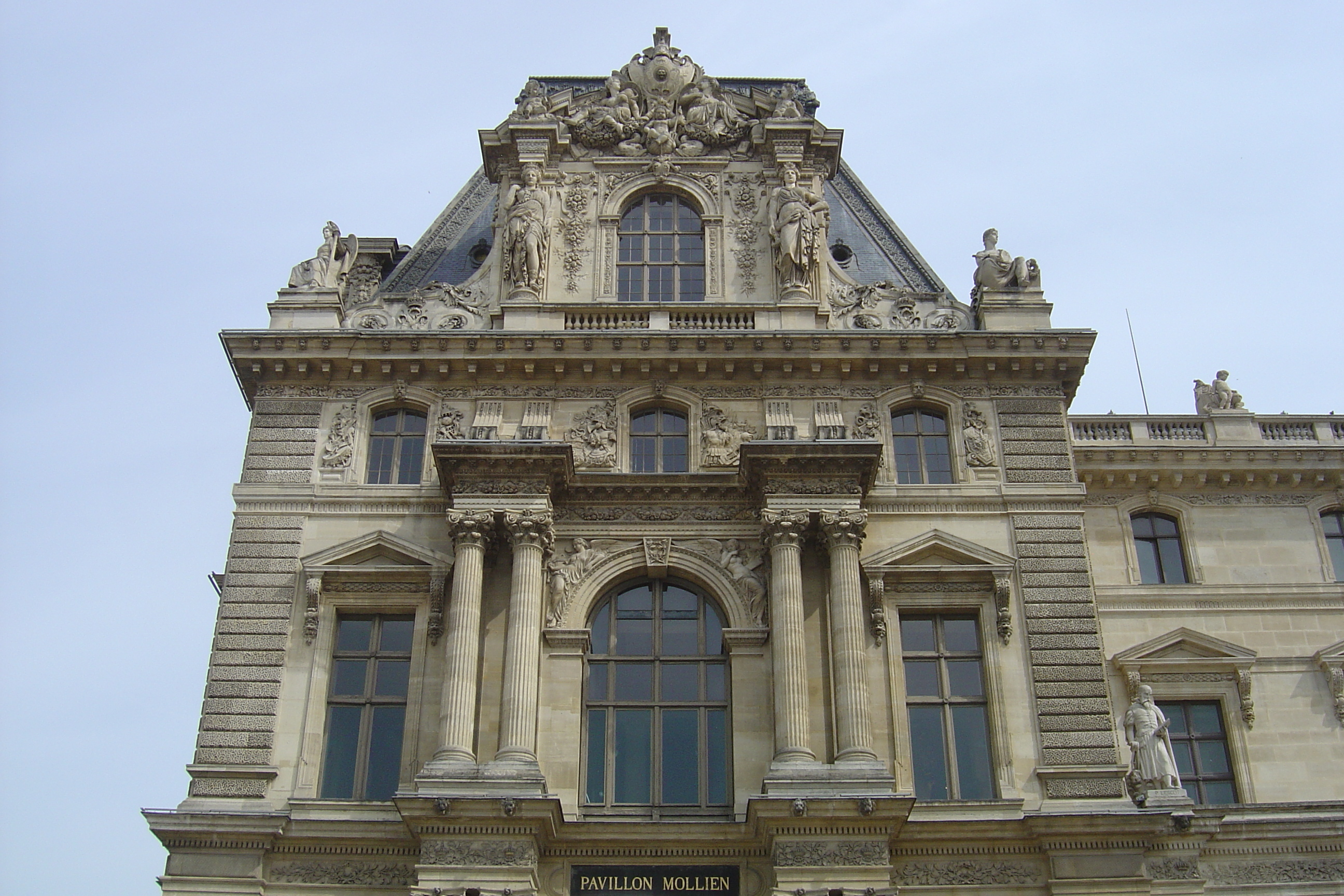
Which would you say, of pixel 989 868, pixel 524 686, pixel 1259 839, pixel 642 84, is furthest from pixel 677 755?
pixel 642 84

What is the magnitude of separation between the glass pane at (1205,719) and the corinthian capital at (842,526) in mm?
8442

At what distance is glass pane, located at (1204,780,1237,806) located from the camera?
91.7 ft

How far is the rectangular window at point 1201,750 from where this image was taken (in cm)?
2802

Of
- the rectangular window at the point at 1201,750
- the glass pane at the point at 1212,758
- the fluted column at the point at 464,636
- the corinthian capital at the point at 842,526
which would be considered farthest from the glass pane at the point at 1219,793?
the fluted column at the point at 464,636

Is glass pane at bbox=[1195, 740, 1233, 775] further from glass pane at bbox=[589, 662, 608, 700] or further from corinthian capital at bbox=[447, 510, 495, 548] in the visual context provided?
corinthian capital at bbox=[447, 510, 495, 548]

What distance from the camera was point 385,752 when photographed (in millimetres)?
25266

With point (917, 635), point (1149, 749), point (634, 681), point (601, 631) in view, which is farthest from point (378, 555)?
point (1149, 749)

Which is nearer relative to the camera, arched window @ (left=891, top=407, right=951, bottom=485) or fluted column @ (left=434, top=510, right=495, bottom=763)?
fluted column @ (left=434, top=510, right=495, bottom=763)

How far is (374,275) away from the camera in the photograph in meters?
32.2

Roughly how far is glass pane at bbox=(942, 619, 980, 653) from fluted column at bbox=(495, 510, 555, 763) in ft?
24.6

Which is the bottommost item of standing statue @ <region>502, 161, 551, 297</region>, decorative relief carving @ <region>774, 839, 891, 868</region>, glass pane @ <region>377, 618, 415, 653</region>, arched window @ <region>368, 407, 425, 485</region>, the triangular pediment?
decorative relief carving @ <region>774, 839, 891, 868</region>

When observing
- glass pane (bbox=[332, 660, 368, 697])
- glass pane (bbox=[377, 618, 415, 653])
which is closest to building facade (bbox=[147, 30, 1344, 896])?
glass pane (bbox=[332, 660, 368, 697])

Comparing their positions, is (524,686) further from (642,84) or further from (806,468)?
(642,84)

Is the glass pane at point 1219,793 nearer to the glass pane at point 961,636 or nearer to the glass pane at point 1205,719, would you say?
the glass pane at point 1205,719
